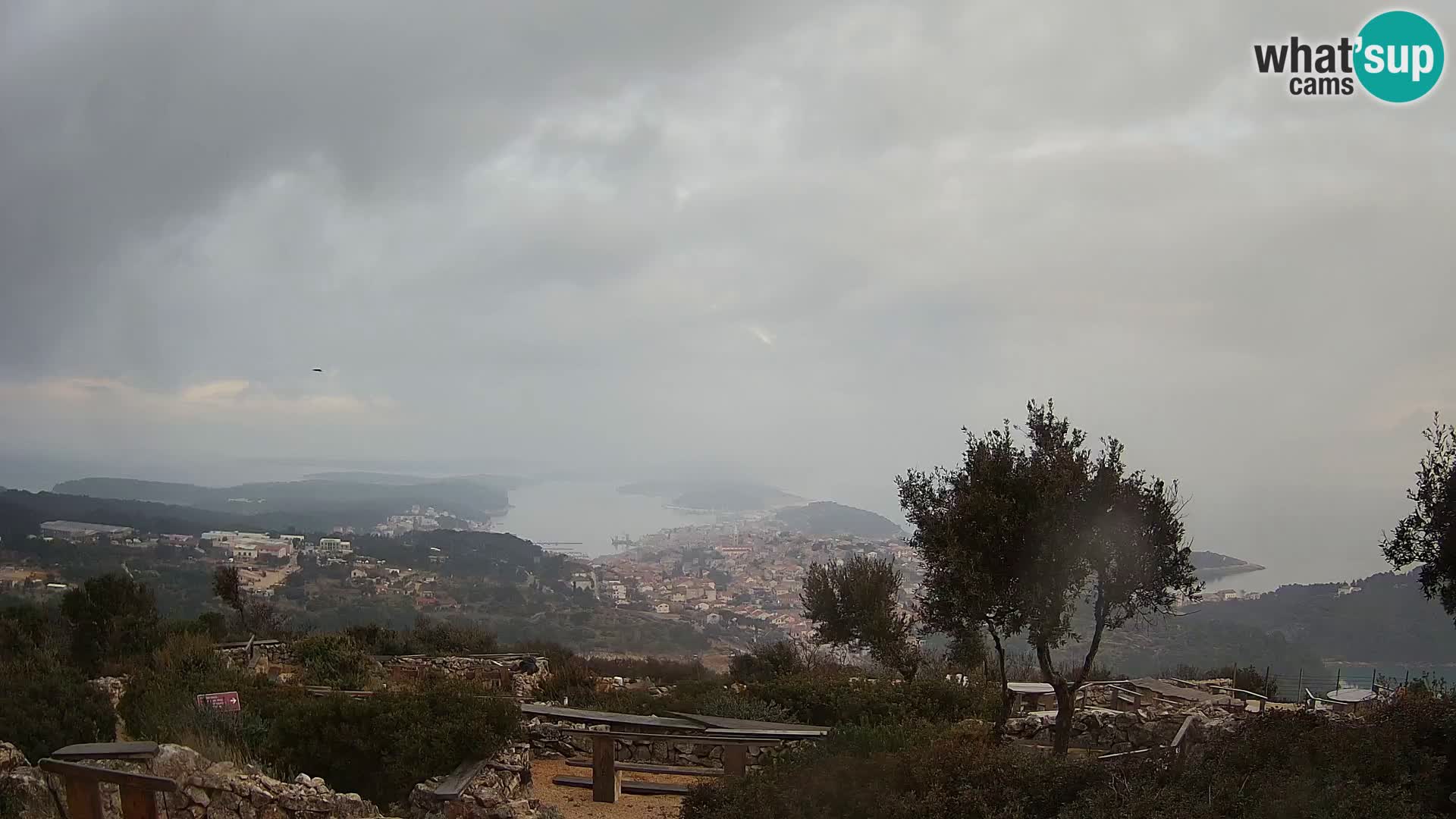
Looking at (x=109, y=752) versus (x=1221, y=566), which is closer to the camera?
(x=109, y=752)

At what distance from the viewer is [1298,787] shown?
231 inches

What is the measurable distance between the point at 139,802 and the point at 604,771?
4472mm

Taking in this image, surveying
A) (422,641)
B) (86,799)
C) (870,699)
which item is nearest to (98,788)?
(86,799)

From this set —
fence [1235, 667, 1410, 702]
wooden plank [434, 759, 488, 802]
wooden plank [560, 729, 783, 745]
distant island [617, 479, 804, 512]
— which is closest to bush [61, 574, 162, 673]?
wooden plank [434, 759, 488, 802]

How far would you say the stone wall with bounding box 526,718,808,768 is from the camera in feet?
35.2

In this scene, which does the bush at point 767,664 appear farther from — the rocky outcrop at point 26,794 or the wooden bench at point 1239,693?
the rocky outcrop at point 26,794

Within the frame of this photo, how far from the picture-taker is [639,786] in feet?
31.1

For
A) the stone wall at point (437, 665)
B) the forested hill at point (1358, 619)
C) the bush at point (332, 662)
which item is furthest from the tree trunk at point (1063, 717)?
the forested hill at point (1358, 619)

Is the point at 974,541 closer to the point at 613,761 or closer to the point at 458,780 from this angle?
the point at 613,761

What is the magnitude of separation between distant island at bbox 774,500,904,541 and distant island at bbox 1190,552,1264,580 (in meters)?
28.5

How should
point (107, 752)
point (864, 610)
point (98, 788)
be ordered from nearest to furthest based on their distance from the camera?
point (98, 788) → point (107, 752) → point (864, 610)

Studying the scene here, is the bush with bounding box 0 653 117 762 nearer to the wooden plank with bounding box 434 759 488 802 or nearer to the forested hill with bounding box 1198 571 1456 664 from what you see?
the wooden plank with bounding box 434 759 488 802

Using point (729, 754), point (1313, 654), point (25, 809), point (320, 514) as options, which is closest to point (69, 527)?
point (320, 514)

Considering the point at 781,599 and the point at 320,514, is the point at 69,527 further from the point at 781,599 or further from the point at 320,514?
the point at 781,599
